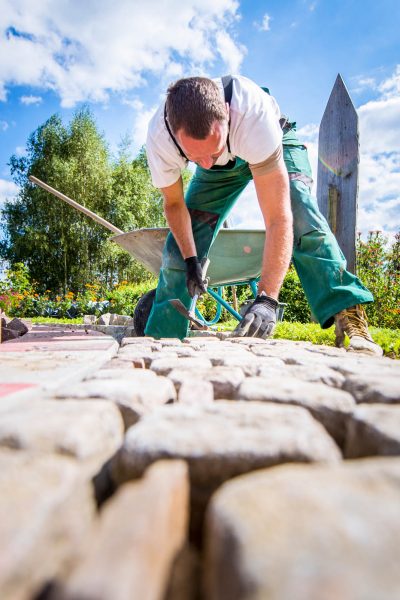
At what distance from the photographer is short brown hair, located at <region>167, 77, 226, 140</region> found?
2.06 meters

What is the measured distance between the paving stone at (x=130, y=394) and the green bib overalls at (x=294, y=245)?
1.68 meters

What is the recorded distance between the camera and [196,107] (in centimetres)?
205

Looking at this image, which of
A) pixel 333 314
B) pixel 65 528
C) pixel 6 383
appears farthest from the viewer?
pixel 333 314

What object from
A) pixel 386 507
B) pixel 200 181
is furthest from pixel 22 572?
pixel 200 181

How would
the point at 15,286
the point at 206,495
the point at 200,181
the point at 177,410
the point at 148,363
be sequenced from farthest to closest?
1. the point at 15,286
2. the point at 200,181
3. the point at 148,363
4. the point at 177,410
5. the point at 206,495

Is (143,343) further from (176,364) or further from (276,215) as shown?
(276,215)

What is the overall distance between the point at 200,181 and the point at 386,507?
2817mm

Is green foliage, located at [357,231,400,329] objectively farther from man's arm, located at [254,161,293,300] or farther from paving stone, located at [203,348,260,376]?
paving stone, located at [203,348,260,376]

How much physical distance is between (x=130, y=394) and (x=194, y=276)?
1967 mm

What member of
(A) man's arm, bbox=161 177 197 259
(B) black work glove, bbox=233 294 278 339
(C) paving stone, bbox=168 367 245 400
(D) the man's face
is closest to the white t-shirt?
(D) the man's face

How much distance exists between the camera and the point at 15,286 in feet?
31.4

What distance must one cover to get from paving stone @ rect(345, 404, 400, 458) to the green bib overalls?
172 centimetres

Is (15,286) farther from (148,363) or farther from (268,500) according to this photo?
(268,500)

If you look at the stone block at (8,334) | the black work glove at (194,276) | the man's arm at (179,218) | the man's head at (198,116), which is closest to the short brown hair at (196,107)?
the man's head at (198,116)
